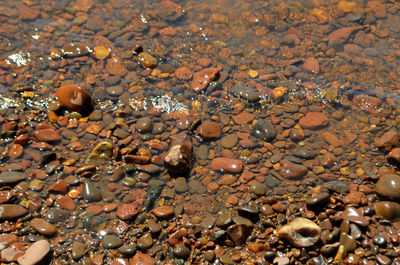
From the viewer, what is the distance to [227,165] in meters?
4.69

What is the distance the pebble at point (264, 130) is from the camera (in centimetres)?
507

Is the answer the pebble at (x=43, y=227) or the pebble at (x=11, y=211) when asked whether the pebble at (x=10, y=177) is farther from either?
the pebble at (x=43, y=227)

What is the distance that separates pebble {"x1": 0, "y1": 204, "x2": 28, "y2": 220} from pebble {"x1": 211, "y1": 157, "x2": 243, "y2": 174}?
8.14 ft

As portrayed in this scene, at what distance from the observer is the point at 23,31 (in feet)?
23.0

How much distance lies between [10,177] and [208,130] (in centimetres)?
277

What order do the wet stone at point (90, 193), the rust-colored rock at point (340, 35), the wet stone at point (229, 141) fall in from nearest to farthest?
the wet stone at point (90, 193), the wet stone at point (229, 141), the rust-colored rock at point (340, 35)

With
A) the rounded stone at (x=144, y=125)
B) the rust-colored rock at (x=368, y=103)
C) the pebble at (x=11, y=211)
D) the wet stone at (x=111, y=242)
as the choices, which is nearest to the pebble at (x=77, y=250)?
the wet stone at (x=111, y=242)

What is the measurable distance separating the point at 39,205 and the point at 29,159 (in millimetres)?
851

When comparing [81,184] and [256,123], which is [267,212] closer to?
[256,123]

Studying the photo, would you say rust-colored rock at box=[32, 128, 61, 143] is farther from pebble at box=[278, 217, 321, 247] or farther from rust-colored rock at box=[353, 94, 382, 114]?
rust-colored rock at box=[353, 94, 382, 114]

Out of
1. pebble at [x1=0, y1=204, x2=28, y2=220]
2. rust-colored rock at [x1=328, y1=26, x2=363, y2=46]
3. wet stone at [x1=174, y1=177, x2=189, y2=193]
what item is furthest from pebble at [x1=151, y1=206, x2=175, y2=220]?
rust-colored rock at [x1=328, y1=26, x2=363, y2=46]

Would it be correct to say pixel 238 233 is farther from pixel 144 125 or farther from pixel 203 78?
Answer: pixel 203 78

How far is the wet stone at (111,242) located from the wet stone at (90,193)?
0.60 meters

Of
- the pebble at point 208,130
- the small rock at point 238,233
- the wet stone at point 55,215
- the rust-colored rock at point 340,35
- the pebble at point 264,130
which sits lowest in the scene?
the wet stone at point 55,215
